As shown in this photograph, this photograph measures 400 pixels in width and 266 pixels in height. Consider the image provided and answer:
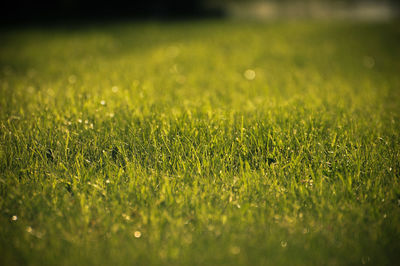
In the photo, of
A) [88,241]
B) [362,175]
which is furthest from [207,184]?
[362,175]

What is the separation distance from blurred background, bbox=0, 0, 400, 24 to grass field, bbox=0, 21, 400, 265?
1300 centimetres

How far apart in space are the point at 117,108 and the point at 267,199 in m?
1.97

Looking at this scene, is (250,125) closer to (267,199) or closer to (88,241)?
(267,199)

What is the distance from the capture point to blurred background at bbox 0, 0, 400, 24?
52.1 feet

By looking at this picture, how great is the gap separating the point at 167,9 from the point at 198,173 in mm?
18214

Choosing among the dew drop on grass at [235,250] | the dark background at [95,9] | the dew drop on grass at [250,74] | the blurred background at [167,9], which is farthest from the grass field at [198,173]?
the blurred background at [167,9]

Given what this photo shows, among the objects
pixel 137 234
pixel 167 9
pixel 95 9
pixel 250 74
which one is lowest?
pixel 137 234

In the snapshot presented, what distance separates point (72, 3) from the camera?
639 inches

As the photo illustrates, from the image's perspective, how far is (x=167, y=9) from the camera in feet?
61.8

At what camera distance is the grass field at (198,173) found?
6.14 ft

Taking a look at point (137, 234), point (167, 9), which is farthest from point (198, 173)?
point (167, 9)

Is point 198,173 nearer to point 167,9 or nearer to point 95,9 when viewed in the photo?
point 95,9

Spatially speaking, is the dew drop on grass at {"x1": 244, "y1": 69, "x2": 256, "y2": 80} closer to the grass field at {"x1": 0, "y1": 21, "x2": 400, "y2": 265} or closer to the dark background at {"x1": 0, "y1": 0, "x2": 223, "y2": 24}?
the grass field at {"x1": 0, "y1": 21, "x2": 400, "y2": 265}

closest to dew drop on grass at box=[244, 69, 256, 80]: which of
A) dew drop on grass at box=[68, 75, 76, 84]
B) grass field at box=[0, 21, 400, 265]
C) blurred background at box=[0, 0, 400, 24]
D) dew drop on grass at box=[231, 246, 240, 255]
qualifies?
grass field at box=[0, 21, 400, 265]
